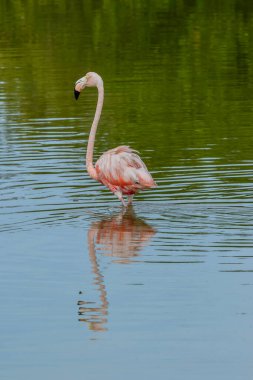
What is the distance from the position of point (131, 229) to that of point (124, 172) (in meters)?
0.94

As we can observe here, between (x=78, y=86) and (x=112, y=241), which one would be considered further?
(x=78, y=86)

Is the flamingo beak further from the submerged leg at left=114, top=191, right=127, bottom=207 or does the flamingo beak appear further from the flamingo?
the submerged leg at left=114, top=191, right=127, bottom=207

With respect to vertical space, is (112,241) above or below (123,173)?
below

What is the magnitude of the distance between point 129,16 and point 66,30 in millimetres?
3185

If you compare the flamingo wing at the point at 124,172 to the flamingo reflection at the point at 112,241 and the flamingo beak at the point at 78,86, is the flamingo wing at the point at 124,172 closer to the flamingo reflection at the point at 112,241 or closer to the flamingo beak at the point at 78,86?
the flamingo reflection at the point at 112,241

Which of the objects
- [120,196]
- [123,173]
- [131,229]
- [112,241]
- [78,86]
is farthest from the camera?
[78,86]

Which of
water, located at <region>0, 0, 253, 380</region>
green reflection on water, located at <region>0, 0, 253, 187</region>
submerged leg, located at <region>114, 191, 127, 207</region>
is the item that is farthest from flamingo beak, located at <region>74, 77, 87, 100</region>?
green reflection on water, located at <region>0, 0, 253, 187</region>

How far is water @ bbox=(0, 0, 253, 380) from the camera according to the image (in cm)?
852

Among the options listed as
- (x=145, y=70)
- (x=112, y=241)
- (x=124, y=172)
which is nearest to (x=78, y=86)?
(x=124, y=172)

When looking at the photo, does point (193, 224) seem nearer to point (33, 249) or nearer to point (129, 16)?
point (33, 249)

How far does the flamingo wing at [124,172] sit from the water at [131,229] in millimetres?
228

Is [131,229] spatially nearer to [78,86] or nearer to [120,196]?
[120,196]

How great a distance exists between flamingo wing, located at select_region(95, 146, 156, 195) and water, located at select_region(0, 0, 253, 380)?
23cm

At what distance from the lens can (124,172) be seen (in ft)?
42.7
